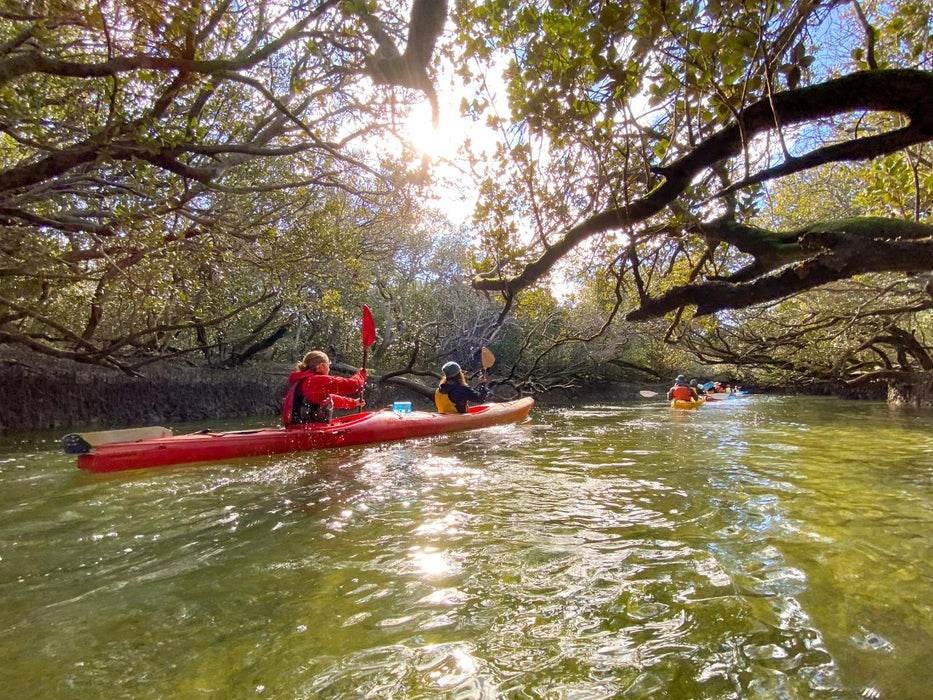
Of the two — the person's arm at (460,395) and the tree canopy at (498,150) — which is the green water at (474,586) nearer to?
the tree canopy at (498,150)

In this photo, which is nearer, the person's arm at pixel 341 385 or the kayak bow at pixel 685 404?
the person's arm at pixel 341 385

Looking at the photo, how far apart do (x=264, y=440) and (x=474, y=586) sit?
4.63 meters

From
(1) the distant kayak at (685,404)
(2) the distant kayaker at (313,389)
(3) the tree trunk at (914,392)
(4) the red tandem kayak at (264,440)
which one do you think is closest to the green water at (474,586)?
(4) the red tandem kayak at (264,440)

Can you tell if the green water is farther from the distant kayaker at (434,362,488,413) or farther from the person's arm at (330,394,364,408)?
the distant kayaker at (434,362,488,413)

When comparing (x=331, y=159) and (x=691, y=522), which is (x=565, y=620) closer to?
(x=691, y=522)

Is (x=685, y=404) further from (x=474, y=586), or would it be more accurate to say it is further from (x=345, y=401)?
(x=474, y=586)

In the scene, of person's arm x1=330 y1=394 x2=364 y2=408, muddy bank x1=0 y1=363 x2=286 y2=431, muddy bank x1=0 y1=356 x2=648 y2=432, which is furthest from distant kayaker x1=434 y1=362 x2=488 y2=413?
muddy bank x1=0 y1=363 x2=286 y2=431

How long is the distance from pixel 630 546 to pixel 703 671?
1184mm

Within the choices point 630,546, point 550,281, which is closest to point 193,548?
point 630,546

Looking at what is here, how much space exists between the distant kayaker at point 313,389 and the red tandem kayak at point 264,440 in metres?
0.23

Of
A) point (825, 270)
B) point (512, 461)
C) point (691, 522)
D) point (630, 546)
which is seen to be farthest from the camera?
point (512, 461)

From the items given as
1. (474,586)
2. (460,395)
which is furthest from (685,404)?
(474,586)

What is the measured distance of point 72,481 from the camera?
16.3 ft

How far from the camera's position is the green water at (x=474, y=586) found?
5.63 ft
